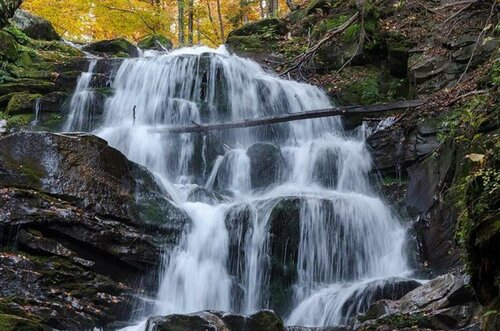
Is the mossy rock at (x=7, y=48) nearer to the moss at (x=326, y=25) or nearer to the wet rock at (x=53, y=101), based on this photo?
the wet rock at (x=53, y=101)

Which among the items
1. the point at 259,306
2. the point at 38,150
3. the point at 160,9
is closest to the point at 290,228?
Answer: the point at 259,306

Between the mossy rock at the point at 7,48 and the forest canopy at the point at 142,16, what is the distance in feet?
19.9

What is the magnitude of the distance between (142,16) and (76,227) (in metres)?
15.3

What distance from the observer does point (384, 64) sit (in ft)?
43.7

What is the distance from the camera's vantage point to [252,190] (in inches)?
404

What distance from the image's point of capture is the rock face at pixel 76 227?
6.51 meters

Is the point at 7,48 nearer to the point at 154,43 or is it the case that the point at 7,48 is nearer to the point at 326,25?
the point at 154,43

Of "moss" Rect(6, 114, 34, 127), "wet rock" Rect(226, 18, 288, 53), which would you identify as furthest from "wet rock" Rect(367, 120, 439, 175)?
"moss" Rect(6, 114, 34, 127)

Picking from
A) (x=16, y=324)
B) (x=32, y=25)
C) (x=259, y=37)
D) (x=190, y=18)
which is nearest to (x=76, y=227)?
(x=16, y=324)

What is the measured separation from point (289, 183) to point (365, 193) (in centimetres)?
150

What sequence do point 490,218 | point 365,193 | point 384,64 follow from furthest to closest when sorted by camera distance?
point 384,64
point 365,193
point 490,218

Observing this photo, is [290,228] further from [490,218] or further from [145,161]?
[490,218]

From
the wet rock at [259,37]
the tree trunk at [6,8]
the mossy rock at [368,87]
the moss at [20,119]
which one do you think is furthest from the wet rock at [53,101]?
the mossy rock at [368,87]

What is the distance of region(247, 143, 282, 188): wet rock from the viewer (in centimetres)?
1045
